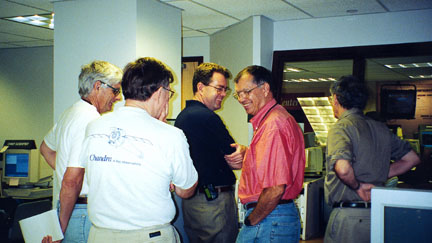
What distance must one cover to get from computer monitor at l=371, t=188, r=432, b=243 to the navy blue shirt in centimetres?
142

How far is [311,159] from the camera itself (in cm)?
506

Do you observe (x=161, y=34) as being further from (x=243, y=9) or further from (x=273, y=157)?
(x=273, y=157)

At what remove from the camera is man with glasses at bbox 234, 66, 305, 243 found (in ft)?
6.21

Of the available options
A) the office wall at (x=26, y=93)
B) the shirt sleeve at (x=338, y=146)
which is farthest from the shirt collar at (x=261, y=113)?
the office wall at (x=26, y=93)

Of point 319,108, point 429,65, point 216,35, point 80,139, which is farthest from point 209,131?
point 429,65

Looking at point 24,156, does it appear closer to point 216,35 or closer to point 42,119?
point 42,119

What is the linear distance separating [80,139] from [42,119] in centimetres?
548

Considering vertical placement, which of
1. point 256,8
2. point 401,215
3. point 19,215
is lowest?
point 19,215

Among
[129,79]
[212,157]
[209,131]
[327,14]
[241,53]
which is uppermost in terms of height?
[327,14]

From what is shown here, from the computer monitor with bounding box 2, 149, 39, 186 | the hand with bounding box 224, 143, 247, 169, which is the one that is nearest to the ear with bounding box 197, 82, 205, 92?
the hand with bounding box 224, 143, 247, 169

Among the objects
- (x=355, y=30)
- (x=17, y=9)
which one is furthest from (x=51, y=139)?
(x=355, y=30)

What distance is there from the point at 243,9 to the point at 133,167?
140 inches

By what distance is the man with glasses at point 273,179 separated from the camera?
1.89 metres

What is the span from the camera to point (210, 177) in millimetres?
2375
